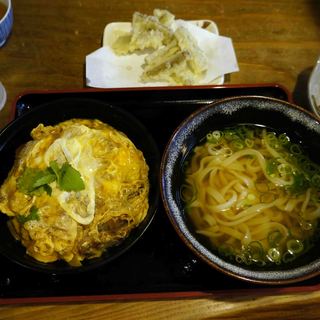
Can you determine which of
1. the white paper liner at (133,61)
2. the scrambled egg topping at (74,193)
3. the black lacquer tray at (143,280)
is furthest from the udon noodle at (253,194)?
the white paper liner at (133,61)

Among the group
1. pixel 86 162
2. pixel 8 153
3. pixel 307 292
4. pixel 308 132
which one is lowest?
pixel 307 292

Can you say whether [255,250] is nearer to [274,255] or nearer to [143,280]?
[274,255]

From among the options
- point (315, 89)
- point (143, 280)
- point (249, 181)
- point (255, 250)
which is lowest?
point (143, 280)

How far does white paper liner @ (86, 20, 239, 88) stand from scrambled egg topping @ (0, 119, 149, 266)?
1.87 feet

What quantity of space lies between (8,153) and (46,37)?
952 mm

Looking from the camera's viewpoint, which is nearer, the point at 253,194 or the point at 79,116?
the point at 253,194

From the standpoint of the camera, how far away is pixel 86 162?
63.0 inches

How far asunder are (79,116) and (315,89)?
1.23m

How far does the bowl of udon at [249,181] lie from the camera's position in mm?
1595

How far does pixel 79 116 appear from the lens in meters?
1.88

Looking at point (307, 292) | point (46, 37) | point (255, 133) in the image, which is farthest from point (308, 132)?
point (46, 37)

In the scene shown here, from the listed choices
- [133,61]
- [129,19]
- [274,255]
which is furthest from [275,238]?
[129,19]

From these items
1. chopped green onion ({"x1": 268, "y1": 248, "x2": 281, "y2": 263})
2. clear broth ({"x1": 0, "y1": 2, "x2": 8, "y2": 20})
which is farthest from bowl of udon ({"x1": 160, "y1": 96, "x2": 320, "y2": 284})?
clear broth ({"x1": 0, "y1": 2, "x2": 8, "y2": 20})

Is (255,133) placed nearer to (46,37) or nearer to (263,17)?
(263,17)
